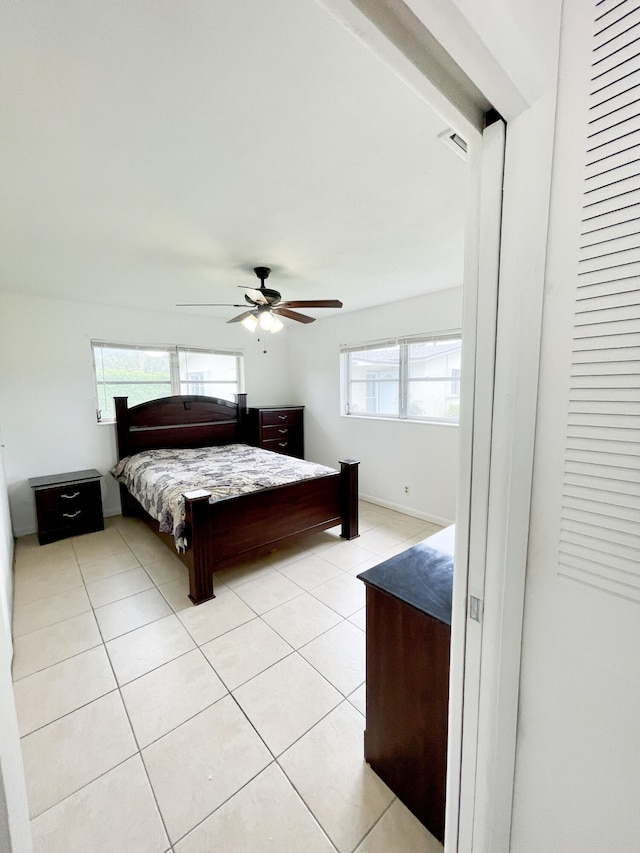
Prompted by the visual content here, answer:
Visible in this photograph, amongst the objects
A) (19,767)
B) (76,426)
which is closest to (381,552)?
(19,767)

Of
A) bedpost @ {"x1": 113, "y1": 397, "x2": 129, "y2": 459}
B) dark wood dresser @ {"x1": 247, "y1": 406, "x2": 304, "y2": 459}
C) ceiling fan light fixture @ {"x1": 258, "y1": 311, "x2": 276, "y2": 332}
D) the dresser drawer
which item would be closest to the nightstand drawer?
bedpost @ {"x1": 113, "y1": 397, "x2": 129, "y2": 459}

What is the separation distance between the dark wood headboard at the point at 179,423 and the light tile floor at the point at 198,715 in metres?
1.59

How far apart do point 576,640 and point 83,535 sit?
3.98 m

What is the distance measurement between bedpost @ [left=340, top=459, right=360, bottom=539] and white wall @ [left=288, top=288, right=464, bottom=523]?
0.92m

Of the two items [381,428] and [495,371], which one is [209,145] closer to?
[495,371]

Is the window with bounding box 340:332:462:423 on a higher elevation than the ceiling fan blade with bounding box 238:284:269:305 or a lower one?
lower

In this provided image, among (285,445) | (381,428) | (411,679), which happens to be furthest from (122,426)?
(411,679)

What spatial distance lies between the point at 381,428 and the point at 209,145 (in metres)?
3.23

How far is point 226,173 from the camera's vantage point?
1514 mm

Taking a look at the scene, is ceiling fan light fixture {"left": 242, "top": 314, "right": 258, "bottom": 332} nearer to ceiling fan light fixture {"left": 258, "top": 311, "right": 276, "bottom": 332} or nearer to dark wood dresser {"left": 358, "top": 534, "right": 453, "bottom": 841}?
ceiling fan light fixture {"left": 258, "top": 311, "right": 276, "bottom": 332}

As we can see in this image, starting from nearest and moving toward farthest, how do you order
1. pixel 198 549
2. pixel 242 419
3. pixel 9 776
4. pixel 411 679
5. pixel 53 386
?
pixel 9 776 → pixel 411 679 → pixel 198 549 → pixel 53 386 → pixel 242 419

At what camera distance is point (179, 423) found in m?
4.19

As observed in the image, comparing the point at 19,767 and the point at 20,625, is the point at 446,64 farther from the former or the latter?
the point at 20,625

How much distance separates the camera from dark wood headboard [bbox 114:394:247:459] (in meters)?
3.86
